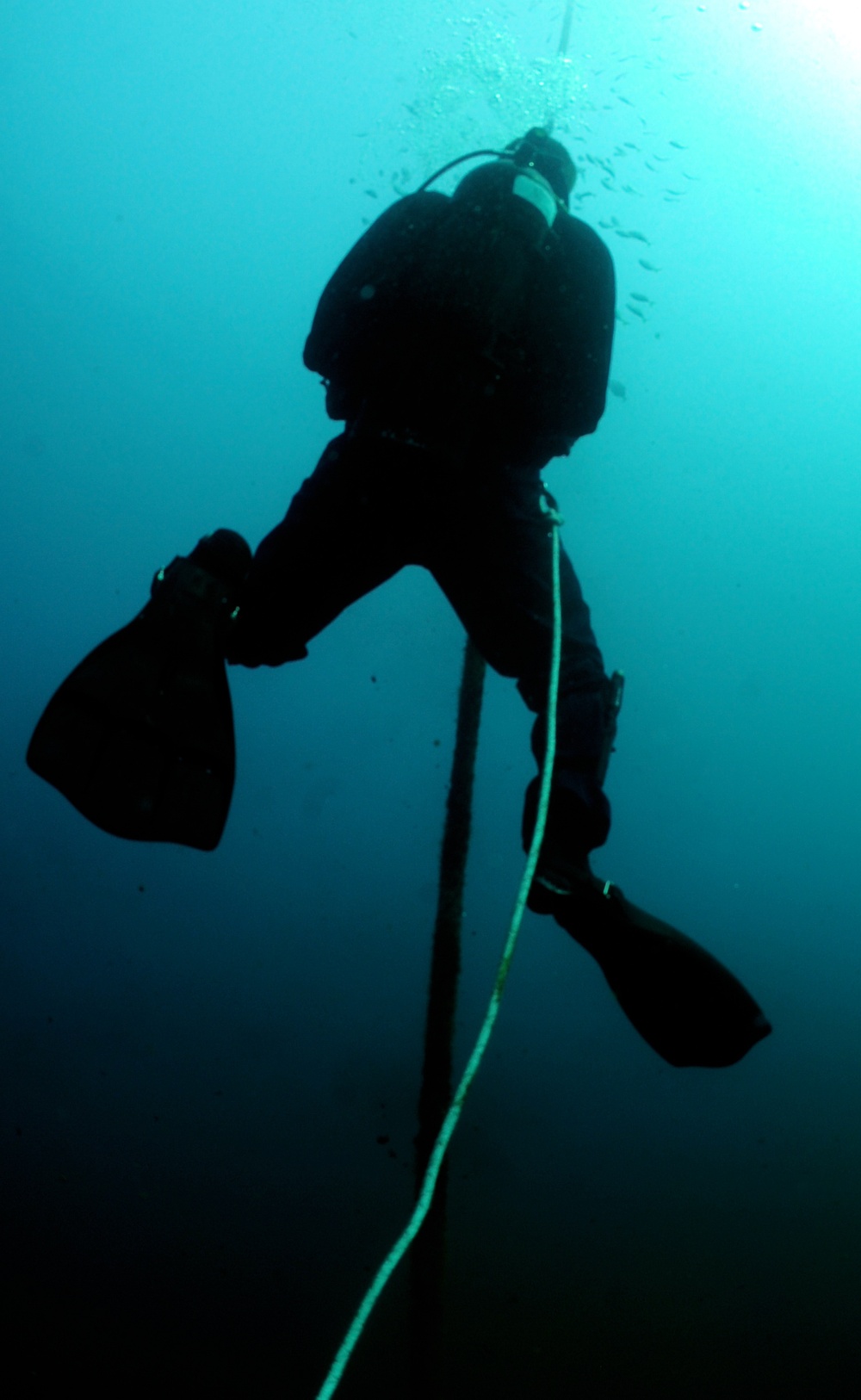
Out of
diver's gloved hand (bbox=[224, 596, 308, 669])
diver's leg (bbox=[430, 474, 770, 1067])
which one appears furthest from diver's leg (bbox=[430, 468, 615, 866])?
diver's gloved hand (bbox=[224, 596, 308, 669])

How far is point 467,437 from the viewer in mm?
1268

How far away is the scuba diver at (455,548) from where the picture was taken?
123 cm

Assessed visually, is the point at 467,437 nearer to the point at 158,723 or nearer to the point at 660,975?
the point at 158,723

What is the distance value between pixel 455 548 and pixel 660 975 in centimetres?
83

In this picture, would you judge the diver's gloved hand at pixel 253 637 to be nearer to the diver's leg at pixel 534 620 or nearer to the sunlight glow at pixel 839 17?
the diver's leg at pixel 534 620

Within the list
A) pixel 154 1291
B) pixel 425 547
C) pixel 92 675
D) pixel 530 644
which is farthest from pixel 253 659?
pixel 154 1291

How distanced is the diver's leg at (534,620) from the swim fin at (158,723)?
0.46 m

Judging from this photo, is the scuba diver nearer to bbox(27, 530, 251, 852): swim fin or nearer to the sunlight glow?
bbox(27, 530, 251, 852): swim fin

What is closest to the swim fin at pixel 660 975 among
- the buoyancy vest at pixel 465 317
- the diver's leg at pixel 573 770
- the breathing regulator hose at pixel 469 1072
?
the diver's leg at pixel 573 770

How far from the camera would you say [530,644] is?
146cm

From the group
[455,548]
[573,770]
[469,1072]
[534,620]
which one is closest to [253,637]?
[455,548]

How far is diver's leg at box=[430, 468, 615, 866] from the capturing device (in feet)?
4.43

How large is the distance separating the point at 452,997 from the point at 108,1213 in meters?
3.15

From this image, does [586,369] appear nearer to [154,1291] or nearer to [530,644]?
[530,644]
